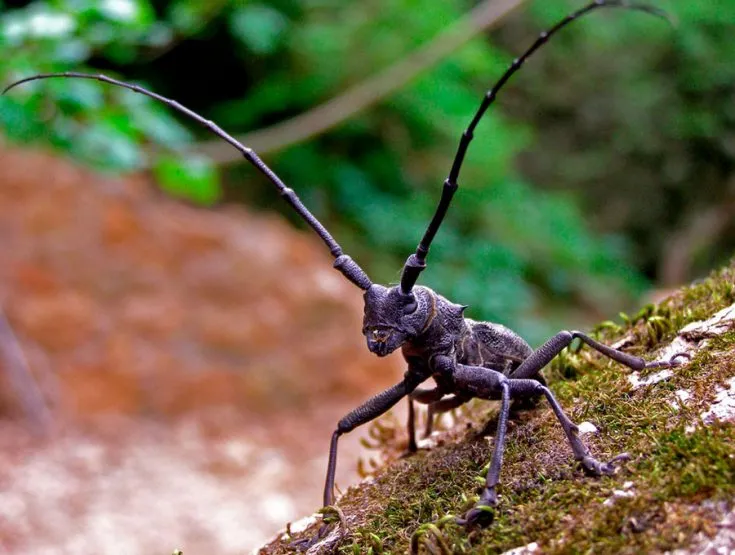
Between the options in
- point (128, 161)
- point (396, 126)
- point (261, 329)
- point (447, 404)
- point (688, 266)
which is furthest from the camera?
point (688, 266)

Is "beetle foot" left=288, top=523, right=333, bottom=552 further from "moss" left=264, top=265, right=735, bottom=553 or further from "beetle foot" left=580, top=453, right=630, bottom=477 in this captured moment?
"beetle foot" left=580, top=453, right=630, bottom=477

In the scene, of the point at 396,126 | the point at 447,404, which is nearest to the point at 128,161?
the point at 447,404

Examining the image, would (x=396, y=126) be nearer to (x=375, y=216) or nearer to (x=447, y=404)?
(x=375, y=216)

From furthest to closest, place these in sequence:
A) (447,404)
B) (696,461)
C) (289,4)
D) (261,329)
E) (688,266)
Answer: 1. (688,266)
2. (289,4)
3. (261,329)
4. (447,404)
5. (696,461)

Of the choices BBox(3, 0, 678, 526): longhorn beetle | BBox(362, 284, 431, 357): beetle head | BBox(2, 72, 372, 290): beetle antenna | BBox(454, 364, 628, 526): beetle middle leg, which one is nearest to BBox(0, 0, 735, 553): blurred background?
BBox(2, 72, 372, 290): beetle antenna

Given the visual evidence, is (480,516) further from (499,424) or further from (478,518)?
(499,424)

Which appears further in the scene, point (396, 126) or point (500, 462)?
point (396, 126)

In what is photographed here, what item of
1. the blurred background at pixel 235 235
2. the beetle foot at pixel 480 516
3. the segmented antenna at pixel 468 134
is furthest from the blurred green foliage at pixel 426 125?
the beetle foot at pixel 480 516
